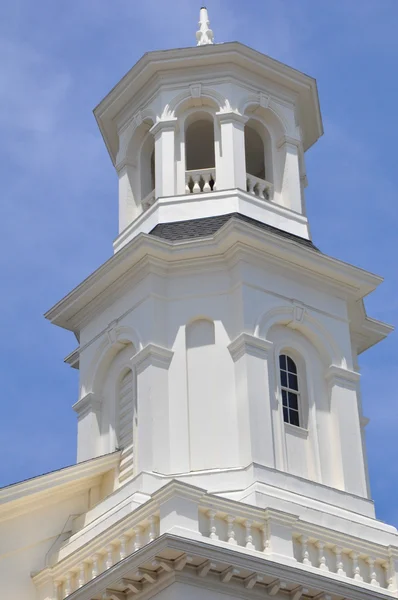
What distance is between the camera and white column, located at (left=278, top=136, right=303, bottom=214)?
98.4 ft

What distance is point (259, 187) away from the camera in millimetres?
29969

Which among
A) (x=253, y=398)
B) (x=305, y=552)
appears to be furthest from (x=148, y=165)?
(x=305, y=552)

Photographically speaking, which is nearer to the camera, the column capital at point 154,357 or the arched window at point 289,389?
the column capital at point 154,357

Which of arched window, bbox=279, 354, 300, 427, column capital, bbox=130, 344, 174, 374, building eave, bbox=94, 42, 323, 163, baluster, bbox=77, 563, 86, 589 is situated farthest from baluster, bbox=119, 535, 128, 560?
building eave, bbox=94, 42, 323, 163

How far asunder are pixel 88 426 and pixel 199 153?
8.28 m

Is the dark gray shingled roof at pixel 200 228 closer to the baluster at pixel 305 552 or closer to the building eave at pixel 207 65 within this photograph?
the building eave at pixel 207 65

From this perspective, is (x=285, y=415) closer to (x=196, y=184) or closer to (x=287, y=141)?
(x=196, y=184)

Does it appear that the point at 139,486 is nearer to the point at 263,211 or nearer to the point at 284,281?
the point at 284,281

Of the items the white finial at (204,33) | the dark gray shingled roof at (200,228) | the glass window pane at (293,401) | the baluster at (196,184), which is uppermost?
the white finial at (204,33)

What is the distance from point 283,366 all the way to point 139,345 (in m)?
2.80

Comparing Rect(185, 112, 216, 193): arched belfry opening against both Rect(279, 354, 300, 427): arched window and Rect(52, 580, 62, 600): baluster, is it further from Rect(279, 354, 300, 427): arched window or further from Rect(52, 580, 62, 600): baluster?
Rect(52, 580, 62, 600): baluster

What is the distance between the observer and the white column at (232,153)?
1153 inches

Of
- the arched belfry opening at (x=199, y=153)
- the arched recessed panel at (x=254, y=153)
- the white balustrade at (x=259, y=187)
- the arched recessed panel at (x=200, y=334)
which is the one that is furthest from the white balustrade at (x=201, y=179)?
the arched recessed panel at (x=200, y=334)

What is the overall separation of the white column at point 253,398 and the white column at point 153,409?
1309mm
